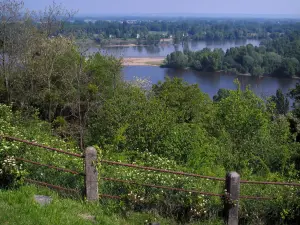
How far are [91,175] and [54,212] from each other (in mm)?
693

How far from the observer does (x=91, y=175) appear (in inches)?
209

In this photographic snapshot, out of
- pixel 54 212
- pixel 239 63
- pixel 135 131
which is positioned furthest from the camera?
pixel 239 63

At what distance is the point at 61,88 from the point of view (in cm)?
2009

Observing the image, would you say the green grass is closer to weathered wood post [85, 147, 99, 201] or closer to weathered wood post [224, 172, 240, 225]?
weathered wood post [85, 147, 99, 201]

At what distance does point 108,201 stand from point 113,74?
1766 cm

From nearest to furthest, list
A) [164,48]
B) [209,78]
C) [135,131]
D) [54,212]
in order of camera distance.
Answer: [54,212]
[135,131]
[209,78]
[164,48]

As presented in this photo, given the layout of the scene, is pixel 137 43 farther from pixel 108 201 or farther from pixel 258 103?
pixel 108 201

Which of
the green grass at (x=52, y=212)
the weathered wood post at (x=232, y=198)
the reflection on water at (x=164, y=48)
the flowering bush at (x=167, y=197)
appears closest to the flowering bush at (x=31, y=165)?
the green grass at (x=52, y=212)

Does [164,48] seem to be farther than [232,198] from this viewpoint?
Yes

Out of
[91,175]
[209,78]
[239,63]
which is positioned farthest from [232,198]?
[239,63]

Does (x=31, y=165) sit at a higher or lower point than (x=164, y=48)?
higher

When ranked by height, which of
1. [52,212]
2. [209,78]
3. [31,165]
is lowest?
[209,78]

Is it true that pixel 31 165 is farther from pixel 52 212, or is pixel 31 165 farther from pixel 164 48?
pixel 164 48

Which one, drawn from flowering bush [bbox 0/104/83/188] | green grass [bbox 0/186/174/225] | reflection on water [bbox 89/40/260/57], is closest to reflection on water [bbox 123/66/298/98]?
reflection on water [bbox 89/40/260/57]
